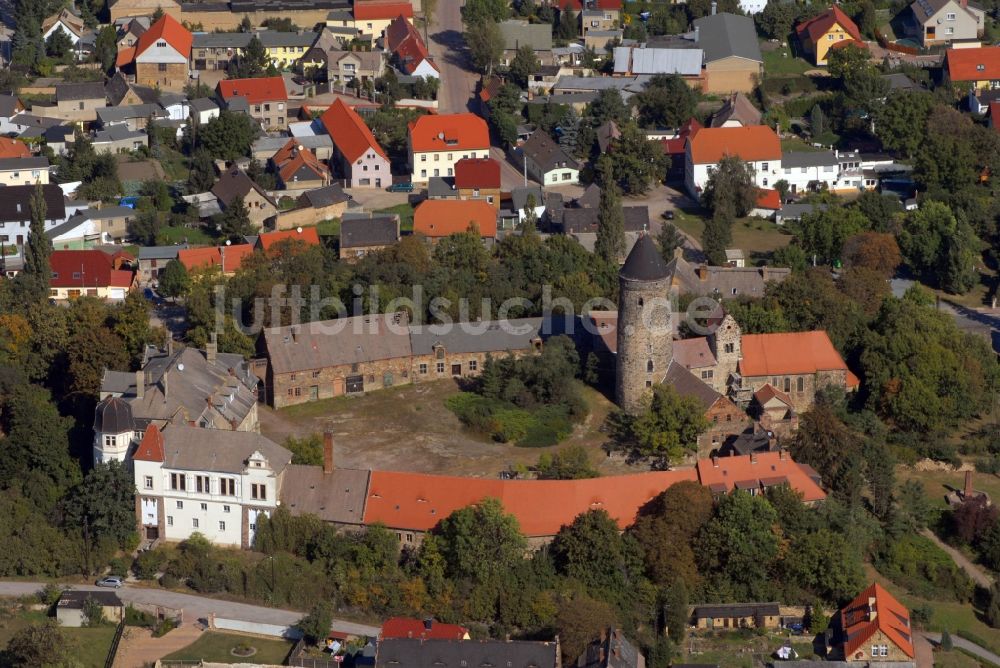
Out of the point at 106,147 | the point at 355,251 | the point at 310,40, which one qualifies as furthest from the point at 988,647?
the point at 310,40

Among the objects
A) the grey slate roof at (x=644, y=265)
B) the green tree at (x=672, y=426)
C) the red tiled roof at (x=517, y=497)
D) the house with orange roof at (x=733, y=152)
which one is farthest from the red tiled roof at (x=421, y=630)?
the house with orange roof at (x=733, y=152)

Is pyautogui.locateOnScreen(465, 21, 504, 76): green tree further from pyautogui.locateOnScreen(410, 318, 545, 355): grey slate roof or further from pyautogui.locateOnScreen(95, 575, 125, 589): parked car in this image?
pyautogui.locateOnScreen(95, 575, 125, 589): parked car

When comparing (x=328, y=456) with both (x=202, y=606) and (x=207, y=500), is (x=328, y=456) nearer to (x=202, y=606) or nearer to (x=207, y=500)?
(x=207, y=500)

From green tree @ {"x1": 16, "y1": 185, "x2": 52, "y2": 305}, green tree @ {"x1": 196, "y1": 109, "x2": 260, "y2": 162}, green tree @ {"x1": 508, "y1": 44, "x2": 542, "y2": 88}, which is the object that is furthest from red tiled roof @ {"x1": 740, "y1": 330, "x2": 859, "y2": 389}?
green tree @ {"x1": 508, "y1": 44, "x2": 542, "y2": 88}

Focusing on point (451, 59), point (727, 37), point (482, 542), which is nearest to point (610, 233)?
point (482, 542)

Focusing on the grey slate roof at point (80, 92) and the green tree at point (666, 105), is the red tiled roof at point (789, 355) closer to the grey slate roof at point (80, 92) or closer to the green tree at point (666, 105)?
the green tree at point (666, 105)

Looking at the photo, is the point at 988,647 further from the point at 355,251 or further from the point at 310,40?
the point at 310,40
